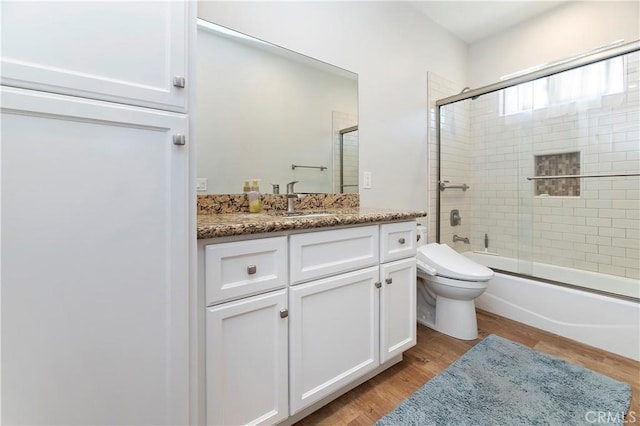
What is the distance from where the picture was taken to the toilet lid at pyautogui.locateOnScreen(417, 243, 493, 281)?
176 centimetres

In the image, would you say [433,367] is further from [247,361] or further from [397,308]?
[247,361]

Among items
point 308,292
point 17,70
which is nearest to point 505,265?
point 308,292

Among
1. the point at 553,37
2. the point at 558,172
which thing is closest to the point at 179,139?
the point at 558,172

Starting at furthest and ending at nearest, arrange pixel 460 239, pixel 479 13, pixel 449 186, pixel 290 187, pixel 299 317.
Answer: pixel 460 239
pixel 449 186
pixel 479 13
pixel 290 187
pixel 299 317

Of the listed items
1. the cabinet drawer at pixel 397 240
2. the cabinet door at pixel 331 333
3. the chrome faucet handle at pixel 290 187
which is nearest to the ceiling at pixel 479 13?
the chrome faucet handle at pixel 290 187

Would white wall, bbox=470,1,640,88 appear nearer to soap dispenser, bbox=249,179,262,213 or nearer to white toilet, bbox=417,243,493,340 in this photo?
white toilet, bbox=417,243,493,340

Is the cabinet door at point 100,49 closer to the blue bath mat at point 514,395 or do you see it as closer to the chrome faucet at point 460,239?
the blue bath mat at point 514,395

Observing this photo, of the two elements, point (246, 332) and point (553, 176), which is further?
point (553, 176)

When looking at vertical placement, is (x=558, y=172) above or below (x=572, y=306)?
above

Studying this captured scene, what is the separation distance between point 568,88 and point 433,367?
8.20ft

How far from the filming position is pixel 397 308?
148 centimetres

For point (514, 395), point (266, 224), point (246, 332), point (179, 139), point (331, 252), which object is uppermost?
point (179, 139)

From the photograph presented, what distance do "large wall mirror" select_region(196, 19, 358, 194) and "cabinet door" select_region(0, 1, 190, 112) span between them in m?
0.63

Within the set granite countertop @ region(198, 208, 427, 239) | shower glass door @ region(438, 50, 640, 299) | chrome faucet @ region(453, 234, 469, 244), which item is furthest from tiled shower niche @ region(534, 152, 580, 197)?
granite countertop @ region(198, 208, 427, 239)
